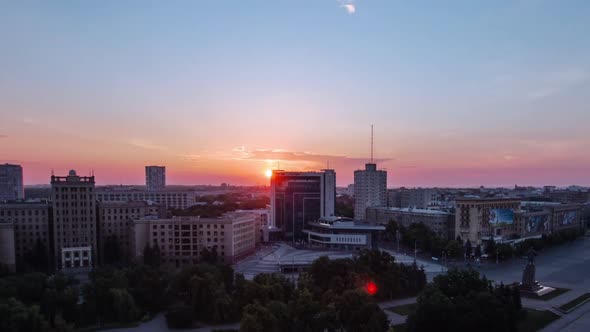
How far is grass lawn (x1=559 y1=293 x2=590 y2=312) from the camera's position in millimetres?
31250

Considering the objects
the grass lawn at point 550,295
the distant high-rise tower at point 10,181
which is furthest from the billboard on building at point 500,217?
the distant high-rise tower at point 10,181

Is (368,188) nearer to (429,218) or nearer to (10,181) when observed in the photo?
(429,218)

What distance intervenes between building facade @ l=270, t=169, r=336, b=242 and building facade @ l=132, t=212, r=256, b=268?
18889 millimetres

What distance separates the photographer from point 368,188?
89.6 meters

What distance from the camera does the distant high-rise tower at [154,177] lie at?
448 feet

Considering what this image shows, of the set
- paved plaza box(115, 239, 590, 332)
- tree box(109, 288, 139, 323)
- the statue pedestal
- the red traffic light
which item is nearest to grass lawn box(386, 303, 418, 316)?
paved plaza box(115, 239, 590, 332)

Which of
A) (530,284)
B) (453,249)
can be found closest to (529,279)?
(530,284)

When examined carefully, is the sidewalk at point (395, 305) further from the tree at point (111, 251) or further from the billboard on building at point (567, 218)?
the billboard on building at point (567, 218)

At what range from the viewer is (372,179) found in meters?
89.8

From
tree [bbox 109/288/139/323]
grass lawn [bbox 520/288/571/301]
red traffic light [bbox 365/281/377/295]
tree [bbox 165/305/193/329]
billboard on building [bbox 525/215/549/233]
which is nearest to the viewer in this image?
tree [bbox 165/305/193/329]

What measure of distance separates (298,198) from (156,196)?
184ft

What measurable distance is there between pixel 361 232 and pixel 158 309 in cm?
3535

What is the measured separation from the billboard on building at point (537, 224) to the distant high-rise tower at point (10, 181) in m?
104

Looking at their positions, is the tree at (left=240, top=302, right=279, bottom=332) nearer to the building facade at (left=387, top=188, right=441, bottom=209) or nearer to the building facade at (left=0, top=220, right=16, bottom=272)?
the building facade at (left=0, top=220, right=16, bottom=272)
